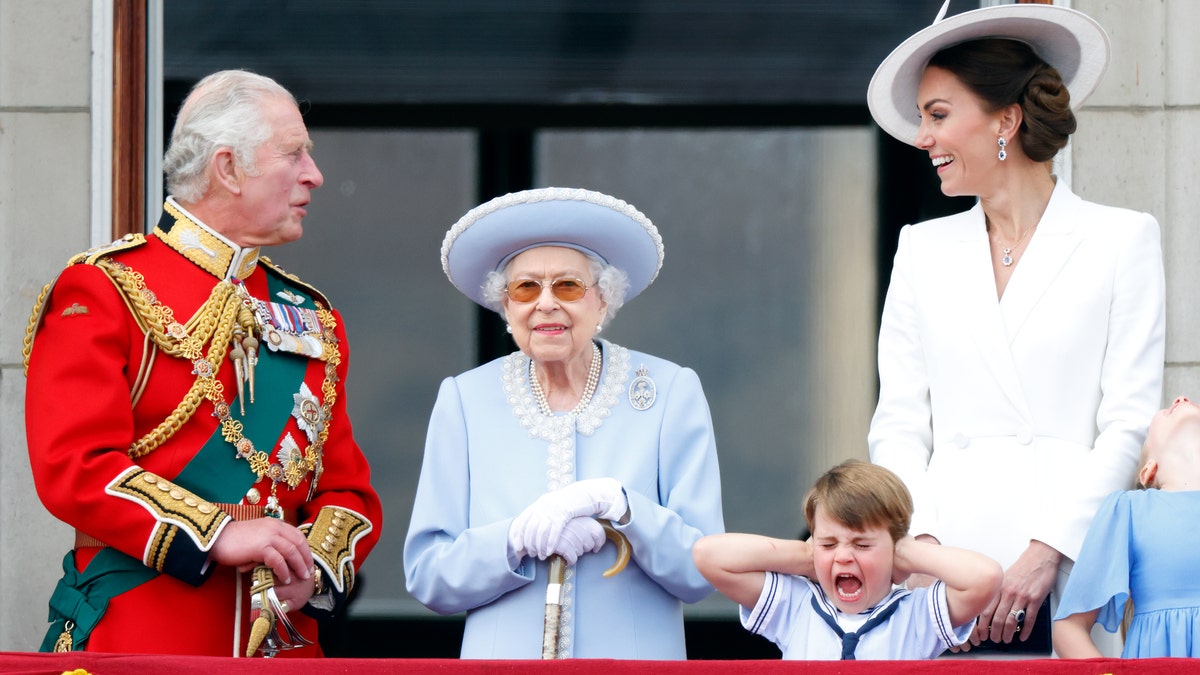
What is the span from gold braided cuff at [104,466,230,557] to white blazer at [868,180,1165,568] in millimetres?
1345

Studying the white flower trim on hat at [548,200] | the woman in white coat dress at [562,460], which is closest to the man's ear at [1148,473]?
the woman in white coat dress at [562,460]

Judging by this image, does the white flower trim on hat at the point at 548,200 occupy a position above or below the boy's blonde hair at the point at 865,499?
above

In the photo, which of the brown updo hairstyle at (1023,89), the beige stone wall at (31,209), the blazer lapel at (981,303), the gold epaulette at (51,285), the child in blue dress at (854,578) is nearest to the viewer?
the child in blue dress at (854,578)

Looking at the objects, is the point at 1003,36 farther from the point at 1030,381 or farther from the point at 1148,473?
the point at 1148,473

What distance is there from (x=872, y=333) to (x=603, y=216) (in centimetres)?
192

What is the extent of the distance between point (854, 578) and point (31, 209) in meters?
2.68

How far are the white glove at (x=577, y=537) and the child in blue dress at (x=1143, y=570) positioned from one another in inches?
34.4

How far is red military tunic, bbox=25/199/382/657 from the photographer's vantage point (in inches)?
130

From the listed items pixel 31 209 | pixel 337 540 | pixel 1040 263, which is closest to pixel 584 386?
pixel 337 540

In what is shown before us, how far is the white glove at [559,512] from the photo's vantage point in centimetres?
335

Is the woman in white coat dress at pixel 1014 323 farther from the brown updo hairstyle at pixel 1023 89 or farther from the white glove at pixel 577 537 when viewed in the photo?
the white glove at pixel 577 537

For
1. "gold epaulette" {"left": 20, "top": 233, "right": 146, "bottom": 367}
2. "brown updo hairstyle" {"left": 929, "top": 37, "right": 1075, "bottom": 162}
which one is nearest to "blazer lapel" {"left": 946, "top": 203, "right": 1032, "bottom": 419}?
"brown updo hairstyle" {"left": 929, "top": 37, "right": 1075, "bottom": 162}

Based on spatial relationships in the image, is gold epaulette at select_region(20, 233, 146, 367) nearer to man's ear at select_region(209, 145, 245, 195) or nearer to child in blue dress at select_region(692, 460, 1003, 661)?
man's ear at select_region(209, 145, 245, 195)

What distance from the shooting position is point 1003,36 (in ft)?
12.3
